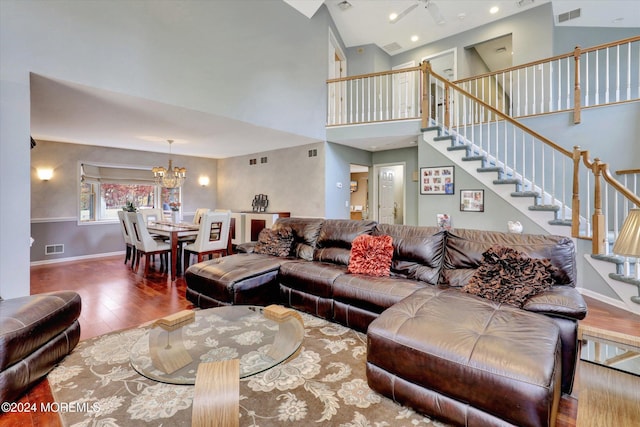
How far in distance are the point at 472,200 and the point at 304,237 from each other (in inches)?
114

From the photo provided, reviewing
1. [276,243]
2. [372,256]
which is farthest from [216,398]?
[276,243]

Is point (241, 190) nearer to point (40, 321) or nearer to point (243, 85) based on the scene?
point (243, 85)

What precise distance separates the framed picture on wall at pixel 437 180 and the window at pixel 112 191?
6431mm

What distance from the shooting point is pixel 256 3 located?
15.3ft

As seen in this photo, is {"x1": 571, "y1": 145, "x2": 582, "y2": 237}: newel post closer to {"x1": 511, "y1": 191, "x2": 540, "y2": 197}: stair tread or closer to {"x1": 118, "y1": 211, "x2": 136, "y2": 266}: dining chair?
{"x1": 511, "y1": 191, "x2": 540, "y2": 197}: stair tread

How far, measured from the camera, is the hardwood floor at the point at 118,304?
5.48 feet

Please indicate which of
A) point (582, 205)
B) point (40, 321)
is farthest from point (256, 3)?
point (582, 205)

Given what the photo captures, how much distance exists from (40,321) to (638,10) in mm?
9344

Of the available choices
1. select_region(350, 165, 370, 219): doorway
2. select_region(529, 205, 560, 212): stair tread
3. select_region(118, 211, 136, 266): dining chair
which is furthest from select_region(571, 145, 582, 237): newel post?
select_region(350, 165, 370, 219): doorway

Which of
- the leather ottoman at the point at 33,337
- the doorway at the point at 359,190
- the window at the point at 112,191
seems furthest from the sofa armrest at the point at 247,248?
the doorway at the point at 359,190

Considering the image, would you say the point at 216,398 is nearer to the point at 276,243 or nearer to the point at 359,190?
the point at 276,243

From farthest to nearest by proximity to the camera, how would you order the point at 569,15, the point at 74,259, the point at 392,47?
the point at 392,47, the point at 74,259, the point at 569,15

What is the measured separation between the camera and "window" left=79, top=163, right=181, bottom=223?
6352 millimetres

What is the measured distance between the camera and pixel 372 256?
295 centimetres
